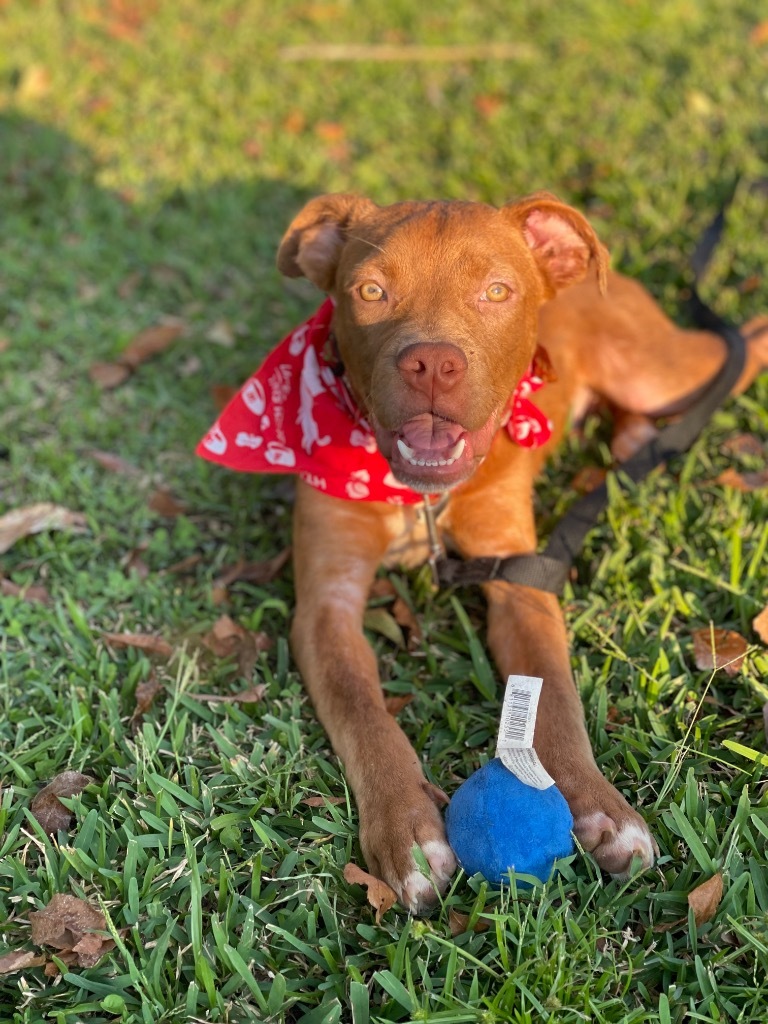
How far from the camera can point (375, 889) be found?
115 inches

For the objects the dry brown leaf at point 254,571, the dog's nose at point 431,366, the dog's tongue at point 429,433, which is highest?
the dog's nose at point 431,366

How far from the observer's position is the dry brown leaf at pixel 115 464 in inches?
199

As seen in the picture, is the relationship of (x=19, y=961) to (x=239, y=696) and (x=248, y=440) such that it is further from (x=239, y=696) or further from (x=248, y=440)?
(x=248, y=440)

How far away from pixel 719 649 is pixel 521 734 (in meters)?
1.12

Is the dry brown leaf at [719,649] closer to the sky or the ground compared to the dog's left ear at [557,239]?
closer to the ground

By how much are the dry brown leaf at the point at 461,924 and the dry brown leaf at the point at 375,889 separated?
0.57ft

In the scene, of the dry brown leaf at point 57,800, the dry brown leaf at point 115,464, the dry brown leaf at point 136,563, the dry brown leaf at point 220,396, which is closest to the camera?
the dry brown leaf at point 57,800

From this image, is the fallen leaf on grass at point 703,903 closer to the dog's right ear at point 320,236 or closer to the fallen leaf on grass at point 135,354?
the dog's right ear at point 320,236

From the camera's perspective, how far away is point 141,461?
16.9 ft

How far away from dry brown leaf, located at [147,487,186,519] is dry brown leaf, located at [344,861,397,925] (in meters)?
2.28

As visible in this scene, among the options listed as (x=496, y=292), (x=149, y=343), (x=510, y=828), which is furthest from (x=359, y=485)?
(x=149, y=343)

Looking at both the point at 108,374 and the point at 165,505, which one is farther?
the point at 108,374

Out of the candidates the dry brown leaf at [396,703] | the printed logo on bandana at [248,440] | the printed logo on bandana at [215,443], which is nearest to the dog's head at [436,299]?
the printed logo on bandana at [248,440]

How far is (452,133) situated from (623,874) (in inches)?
230
